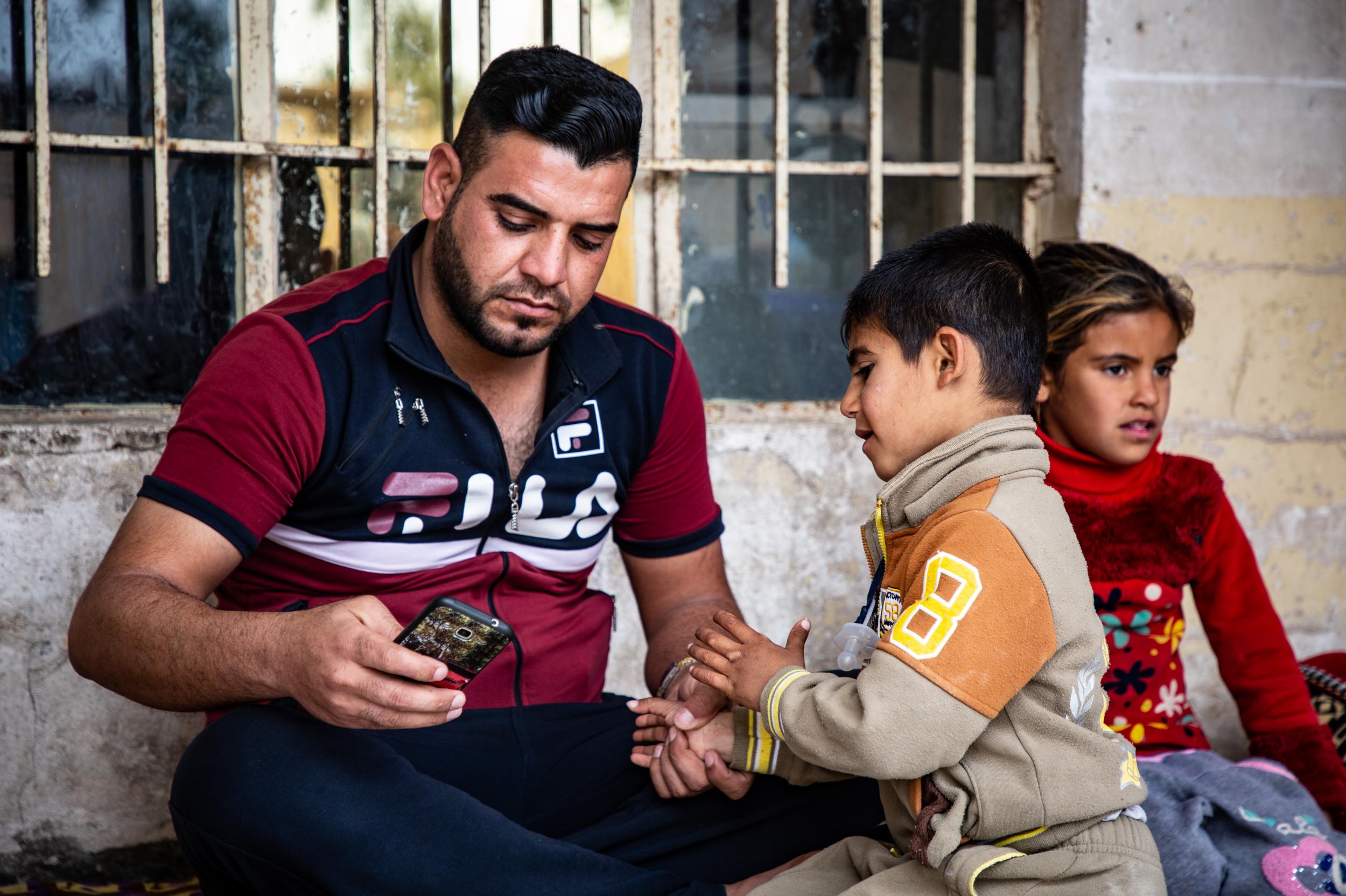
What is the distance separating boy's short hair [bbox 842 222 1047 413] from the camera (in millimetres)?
1806

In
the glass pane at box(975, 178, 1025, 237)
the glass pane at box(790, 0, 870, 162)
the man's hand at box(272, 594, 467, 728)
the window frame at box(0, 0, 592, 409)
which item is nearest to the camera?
the man's hand at box(272, 594, 467, 728)

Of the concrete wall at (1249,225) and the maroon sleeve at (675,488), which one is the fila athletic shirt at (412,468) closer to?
the maroon sleeve at (675,488)

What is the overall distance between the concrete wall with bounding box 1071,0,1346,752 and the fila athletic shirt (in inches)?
58.7

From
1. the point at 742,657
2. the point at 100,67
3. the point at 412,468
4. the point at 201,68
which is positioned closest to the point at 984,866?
the point at 742,657

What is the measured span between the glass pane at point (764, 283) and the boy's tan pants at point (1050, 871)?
5.41ft

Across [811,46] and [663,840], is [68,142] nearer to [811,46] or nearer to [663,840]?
[811,46]

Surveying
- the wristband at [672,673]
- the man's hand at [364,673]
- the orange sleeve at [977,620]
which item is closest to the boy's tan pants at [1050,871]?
the orange sleeve at [977,620]

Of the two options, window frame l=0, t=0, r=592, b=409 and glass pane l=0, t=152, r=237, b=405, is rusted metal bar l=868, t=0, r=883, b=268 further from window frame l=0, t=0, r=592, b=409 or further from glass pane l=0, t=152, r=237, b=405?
glass pane l=0, t=152, r=237, b=405

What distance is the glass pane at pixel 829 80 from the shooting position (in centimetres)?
Answer: 312

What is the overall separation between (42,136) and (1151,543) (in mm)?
2634

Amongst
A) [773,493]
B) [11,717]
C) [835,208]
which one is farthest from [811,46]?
[11,717]

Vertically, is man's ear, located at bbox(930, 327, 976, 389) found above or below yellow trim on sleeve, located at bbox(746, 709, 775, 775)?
above

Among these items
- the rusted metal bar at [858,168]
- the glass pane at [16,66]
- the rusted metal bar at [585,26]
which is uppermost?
the rusted metal bar at [585,26]

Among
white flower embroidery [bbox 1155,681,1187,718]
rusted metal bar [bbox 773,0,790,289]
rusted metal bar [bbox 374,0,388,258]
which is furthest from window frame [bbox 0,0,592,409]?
white flower embroidery [bbox 1155,681,1187,718]
